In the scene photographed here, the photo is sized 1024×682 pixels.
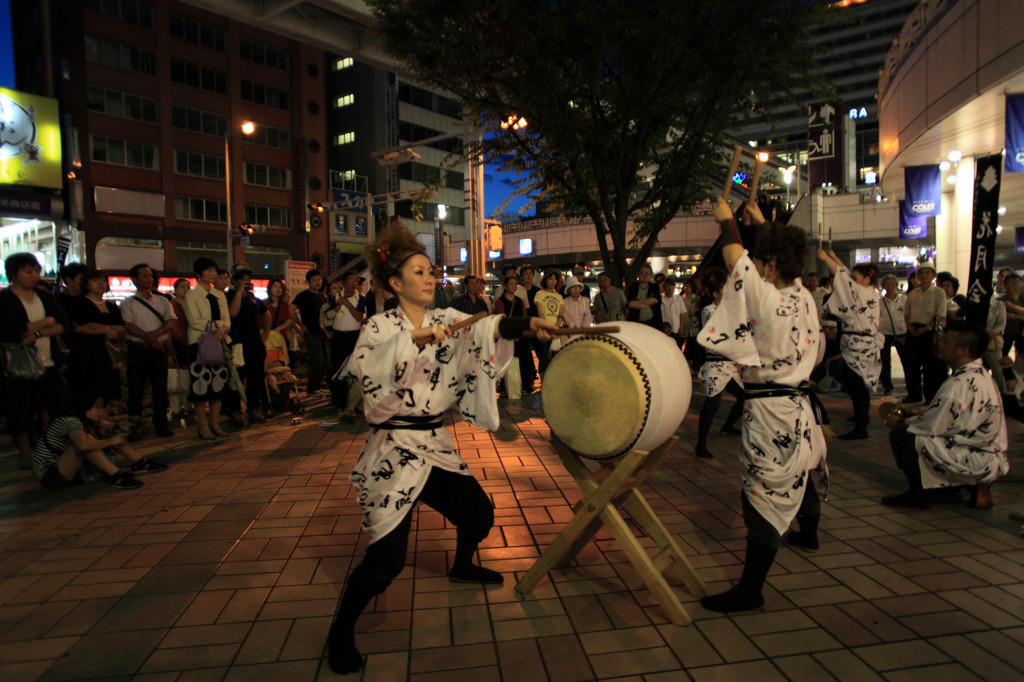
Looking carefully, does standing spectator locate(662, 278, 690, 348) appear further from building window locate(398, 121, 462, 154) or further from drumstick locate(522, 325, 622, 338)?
building window locate(398, 121, 462, 154)

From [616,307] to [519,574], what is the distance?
568 centimetres

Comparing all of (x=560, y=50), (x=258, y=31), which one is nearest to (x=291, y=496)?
(x=560, y=50)

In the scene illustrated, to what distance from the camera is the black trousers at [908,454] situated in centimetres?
437

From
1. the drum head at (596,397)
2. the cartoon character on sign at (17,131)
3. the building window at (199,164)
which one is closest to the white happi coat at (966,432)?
the drum head at (596,397)

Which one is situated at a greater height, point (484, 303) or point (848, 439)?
point (484, 303)

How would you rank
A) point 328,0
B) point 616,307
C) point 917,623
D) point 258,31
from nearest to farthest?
point 917,623
point 616,307
point 328,0
point 258,31

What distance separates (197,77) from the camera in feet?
109

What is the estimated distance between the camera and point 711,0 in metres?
5.89

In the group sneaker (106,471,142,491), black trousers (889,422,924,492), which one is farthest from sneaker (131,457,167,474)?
black trousers (889,422,924,492)

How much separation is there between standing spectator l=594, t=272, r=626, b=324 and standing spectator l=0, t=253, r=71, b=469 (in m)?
6.47

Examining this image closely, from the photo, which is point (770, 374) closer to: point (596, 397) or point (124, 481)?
point (596, 397)

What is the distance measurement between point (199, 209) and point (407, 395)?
35.5m

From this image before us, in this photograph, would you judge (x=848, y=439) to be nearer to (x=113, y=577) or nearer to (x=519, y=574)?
(x=519, y=574)

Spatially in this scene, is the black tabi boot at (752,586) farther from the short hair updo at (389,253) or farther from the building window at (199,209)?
the building window at (199,209)
